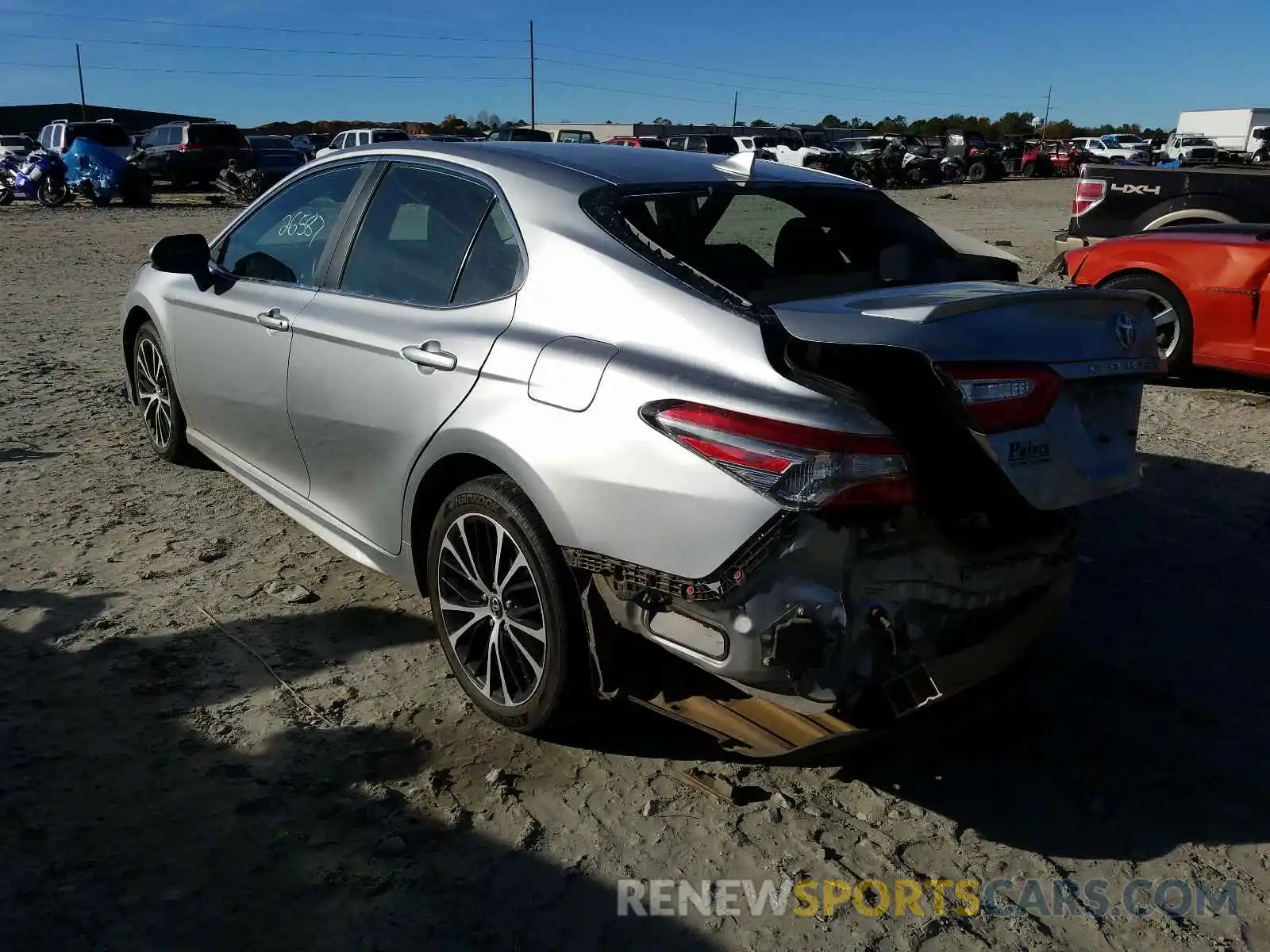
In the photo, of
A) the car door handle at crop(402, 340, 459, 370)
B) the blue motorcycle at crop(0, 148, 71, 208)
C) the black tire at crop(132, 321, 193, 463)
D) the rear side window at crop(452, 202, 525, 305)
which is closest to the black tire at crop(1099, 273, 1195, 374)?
the rear side window at crop(452, 202, 525, 305)

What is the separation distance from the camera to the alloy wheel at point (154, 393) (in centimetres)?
522

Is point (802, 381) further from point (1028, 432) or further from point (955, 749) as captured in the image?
point (955, 749)

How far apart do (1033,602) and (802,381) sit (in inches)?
41.6

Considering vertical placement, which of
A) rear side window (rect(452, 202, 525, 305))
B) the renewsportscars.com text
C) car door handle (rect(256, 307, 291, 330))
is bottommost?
the renewsportscars.com text

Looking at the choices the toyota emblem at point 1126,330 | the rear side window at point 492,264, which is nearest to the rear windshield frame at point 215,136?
the rear side window at point 492,264

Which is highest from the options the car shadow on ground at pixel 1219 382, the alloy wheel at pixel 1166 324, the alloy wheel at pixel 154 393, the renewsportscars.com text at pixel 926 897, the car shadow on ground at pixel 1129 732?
the alloy wheel at pixel 1166 324

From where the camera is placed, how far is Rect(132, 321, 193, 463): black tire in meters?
5.14

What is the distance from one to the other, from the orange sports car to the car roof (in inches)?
161

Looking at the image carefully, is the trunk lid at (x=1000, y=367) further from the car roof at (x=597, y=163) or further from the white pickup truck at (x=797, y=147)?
the white pickup truck at (x=797, y=147)

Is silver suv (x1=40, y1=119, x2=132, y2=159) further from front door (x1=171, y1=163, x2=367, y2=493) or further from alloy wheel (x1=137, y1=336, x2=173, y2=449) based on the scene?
front door (x1=171, y1=163, x2=367, y2=493)

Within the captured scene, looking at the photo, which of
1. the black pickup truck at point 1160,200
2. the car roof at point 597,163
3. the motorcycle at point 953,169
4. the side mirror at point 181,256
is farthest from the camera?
the motorcycle at point 953,169

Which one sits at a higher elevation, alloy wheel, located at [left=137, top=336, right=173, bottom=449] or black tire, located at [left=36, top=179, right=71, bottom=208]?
black tire, located at [left=36, top=179, right=71, bottom=208]

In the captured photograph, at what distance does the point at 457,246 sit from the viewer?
3.39 metres

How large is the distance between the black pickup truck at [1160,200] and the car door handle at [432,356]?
299 inches
